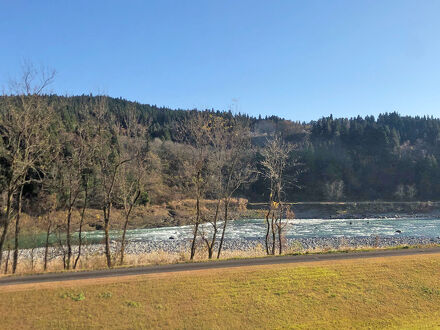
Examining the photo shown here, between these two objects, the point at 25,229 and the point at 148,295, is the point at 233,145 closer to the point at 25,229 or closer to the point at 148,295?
the point at 148,295

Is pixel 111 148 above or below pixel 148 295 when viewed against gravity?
above

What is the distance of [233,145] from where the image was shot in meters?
23.5

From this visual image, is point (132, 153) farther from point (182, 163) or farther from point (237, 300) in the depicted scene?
point (237, 300)

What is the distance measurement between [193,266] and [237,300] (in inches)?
179

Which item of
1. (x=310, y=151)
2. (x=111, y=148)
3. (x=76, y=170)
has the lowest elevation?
(x=76, y=170)

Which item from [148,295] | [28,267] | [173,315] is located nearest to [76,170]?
[28,267]

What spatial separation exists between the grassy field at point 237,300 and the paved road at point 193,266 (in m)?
1.45

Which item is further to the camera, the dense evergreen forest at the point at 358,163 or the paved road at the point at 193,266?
the dense evergreen forest at the point at 358,163

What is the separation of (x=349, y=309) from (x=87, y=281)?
32.0 feet

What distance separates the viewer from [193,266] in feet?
52.8

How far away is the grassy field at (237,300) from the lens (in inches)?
413

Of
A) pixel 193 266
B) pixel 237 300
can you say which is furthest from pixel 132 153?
pixel 237 300

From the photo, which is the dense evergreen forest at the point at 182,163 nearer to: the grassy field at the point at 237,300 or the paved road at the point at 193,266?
the paved road at the point at 193,266

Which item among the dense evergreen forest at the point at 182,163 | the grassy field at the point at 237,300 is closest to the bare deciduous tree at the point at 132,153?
the dense evergreen forest at the point at 182,163
